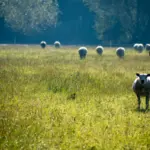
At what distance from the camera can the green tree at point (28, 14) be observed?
76.5 meters

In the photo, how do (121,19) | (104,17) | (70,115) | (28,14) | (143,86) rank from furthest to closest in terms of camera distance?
(28,14) → (104,17) → (121,19) → (143,86) → (70,115)

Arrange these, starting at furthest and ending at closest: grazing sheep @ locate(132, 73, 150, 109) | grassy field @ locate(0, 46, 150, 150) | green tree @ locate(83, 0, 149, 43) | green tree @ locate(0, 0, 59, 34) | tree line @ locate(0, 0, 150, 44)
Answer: green tree @ locate(0, 0, 59, 34)
tree line @ locate(0, 0, 150, 44)
green tree @ locate(83, 0, 149, 43)
grazing sheep @ locate(132, 73, 150, 109)
grassy field @ locate(0, 46, 150, 150)

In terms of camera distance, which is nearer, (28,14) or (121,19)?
(121,19)

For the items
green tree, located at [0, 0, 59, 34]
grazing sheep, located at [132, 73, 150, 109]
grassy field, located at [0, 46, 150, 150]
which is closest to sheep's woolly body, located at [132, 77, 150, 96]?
grazing sheep, located at [132, 73, 150, 109]

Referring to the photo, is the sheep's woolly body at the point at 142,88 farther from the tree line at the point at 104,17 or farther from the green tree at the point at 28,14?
the green tree at the point at 28,14

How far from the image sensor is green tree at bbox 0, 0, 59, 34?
76500mm

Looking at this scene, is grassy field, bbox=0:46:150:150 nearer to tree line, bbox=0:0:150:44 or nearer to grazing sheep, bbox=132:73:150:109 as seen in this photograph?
grazing sheep, bbox=132:73:150:109

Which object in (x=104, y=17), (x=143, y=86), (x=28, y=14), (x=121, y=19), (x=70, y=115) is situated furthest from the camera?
(x=28, y=14)

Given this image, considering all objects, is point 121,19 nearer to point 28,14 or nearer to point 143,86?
point 28,14

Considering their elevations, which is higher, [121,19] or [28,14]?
[28,14]

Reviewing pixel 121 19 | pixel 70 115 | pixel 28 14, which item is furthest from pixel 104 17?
pixel 70 115

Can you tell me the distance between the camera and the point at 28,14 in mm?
79000

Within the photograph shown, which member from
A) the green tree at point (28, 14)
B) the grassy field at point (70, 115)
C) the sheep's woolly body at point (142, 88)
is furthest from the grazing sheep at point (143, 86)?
the green tree at point (28, 14)

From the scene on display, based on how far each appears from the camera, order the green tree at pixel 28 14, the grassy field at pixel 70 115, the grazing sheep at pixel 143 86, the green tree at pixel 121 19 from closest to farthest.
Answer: the grassy field at pixel 70 115
the grazing sheep at pixel 143 86
the green tree at pixel 121 19
the green tree at pixel 28 14
